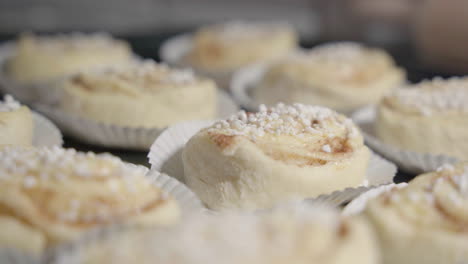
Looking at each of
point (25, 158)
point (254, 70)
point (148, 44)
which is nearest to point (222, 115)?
point (254, 70)

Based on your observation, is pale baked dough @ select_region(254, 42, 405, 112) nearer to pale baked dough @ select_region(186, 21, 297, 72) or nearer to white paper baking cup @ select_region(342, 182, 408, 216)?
pale baked dough @ select_region(186, 21, 297, 72)

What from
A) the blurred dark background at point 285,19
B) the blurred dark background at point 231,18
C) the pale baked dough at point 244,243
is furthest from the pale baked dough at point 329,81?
the pale baked dough at point 244,243

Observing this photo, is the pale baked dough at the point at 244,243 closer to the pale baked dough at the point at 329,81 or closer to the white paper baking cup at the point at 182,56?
the pale baked dough at the point at 329,81

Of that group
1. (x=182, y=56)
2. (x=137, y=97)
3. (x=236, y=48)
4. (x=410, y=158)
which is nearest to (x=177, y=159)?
(x=137, y=97)

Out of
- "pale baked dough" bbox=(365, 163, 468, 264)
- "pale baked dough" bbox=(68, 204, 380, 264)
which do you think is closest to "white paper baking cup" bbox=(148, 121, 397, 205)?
"pale baked dough" bbox=(365, 163, 468, 264)

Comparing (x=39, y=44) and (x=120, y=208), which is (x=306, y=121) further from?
(x=39, y=44)
